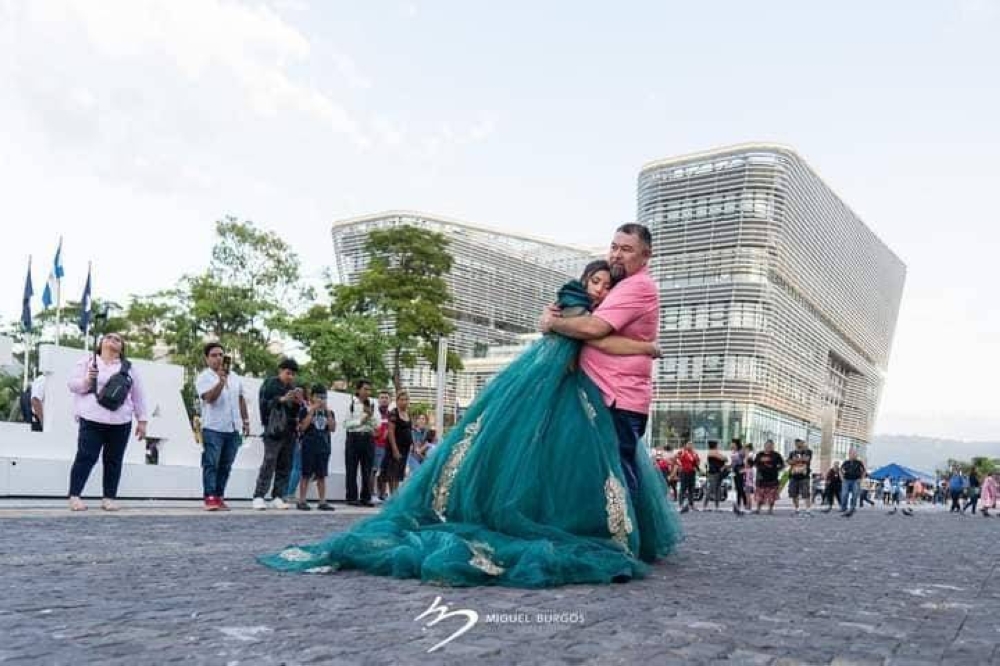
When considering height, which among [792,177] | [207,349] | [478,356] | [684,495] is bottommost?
[684,495]

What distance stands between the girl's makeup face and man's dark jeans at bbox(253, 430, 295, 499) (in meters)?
5.64

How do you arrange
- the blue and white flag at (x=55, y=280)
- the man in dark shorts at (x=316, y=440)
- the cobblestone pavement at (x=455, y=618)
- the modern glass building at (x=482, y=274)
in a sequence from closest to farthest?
the cobblestone pavement at (x=455, y=618)
the man in dark shorts at (x=316, y=440)
the blue and white flag at (x=55, y=280)
the modern glass building at (x=482, y=274)

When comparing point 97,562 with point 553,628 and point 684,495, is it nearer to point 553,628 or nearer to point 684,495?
point 553,628

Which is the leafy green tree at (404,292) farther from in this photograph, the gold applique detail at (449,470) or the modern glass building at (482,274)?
the modern glass building at (482,274)

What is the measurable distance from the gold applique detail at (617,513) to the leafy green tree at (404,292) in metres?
31.0

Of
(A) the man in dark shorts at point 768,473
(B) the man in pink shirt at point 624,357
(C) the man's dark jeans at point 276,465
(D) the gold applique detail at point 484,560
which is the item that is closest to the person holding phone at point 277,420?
(C) the man's dark jeans at point 276,465

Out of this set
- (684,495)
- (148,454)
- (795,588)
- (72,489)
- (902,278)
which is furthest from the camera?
(902,278)

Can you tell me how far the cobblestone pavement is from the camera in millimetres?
2473

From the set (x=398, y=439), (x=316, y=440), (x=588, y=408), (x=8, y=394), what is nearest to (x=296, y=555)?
(x=588, y=408)

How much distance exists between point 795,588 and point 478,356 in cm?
8152

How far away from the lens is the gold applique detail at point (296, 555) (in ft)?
13.3

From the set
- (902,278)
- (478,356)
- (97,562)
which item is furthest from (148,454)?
(902,278)

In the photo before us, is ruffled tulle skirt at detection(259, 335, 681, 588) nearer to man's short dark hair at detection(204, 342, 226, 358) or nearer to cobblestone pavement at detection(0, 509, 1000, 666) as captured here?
cobblestone pavement at detection(0, 509, 1000, 666)

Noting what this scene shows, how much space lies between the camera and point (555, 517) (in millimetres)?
4234
